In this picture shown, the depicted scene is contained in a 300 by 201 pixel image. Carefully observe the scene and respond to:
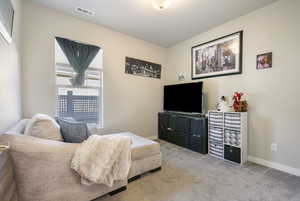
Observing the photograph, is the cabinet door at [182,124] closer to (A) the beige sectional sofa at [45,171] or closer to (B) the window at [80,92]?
(B) the window at [80,92]

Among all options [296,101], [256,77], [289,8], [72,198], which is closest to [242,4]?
[289,8]

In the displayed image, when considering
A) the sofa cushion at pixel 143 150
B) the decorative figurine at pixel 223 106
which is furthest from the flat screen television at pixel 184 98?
the sofa cushion at pixel 143 150

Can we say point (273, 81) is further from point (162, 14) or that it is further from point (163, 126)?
point (163, 126)

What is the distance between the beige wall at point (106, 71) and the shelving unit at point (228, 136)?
171cm

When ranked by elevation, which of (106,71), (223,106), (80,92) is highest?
(106,71)

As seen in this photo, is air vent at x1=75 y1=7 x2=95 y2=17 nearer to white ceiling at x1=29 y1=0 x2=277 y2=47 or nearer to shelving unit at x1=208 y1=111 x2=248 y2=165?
white ceiling at x1=29 y1=0 x2=277 y2=47

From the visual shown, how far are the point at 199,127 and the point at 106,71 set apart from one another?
242 cm

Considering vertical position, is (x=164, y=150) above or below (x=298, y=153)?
below

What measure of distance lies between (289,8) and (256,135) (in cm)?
211

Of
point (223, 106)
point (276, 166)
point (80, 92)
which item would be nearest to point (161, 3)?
point (223, 106)

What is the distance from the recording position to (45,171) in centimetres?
119

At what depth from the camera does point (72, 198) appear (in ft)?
4.37

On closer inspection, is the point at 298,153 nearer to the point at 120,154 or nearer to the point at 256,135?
the point at 256,135

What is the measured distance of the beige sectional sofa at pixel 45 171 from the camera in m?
1.11
